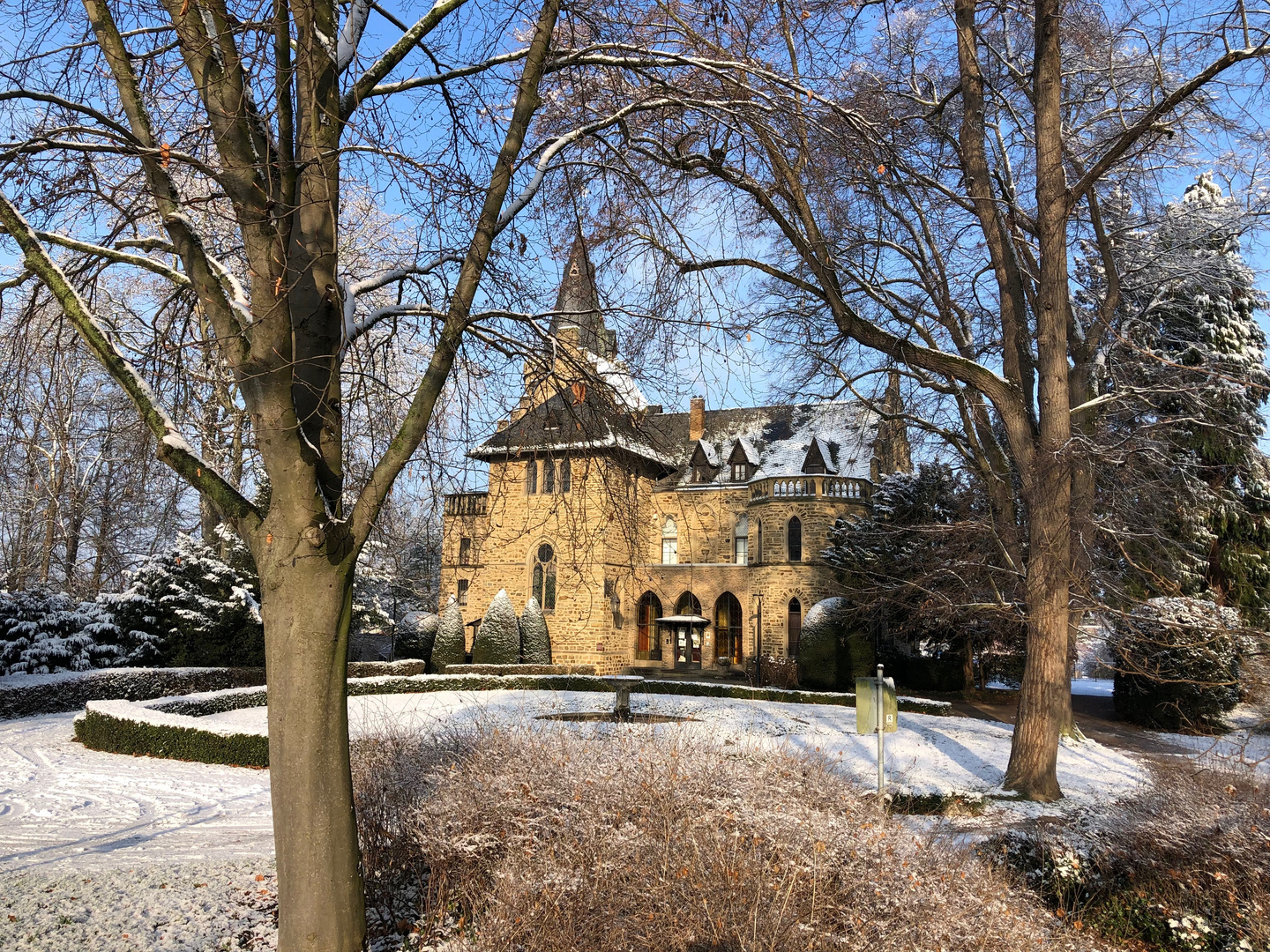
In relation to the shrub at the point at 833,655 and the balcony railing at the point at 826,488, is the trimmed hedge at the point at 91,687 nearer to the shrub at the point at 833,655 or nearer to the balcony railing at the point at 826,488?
the shrub at the point at 833,655

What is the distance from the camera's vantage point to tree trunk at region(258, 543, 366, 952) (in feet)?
14.7

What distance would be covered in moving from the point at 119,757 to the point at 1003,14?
18171 mm

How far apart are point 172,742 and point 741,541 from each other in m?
23.9

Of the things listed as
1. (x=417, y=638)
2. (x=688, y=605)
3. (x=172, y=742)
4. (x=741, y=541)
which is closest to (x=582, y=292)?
(x=172, y=742)

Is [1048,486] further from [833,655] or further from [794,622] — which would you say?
[794,622]

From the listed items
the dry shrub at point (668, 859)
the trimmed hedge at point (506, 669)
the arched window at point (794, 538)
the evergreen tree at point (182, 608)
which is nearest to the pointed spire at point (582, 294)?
the dry shrub at point (668, 859)

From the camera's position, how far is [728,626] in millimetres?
34562

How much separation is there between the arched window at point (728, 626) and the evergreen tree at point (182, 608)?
18746mm

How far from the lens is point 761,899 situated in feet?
14.8

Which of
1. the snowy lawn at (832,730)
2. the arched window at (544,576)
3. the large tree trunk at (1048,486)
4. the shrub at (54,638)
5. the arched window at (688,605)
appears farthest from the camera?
the arched window at (688,605)

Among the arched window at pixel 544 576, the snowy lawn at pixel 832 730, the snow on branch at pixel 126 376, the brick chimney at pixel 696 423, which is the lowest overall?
the snowy lawn at pixel 832 730

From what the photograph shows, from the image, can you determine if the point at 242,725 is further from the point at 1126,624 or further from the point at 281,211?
the point at 1126,624

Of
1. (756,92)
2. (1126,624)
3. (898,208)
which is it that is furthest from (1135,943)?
(898,208)

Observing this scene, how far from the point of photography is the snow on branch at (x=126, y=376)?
4613mm
